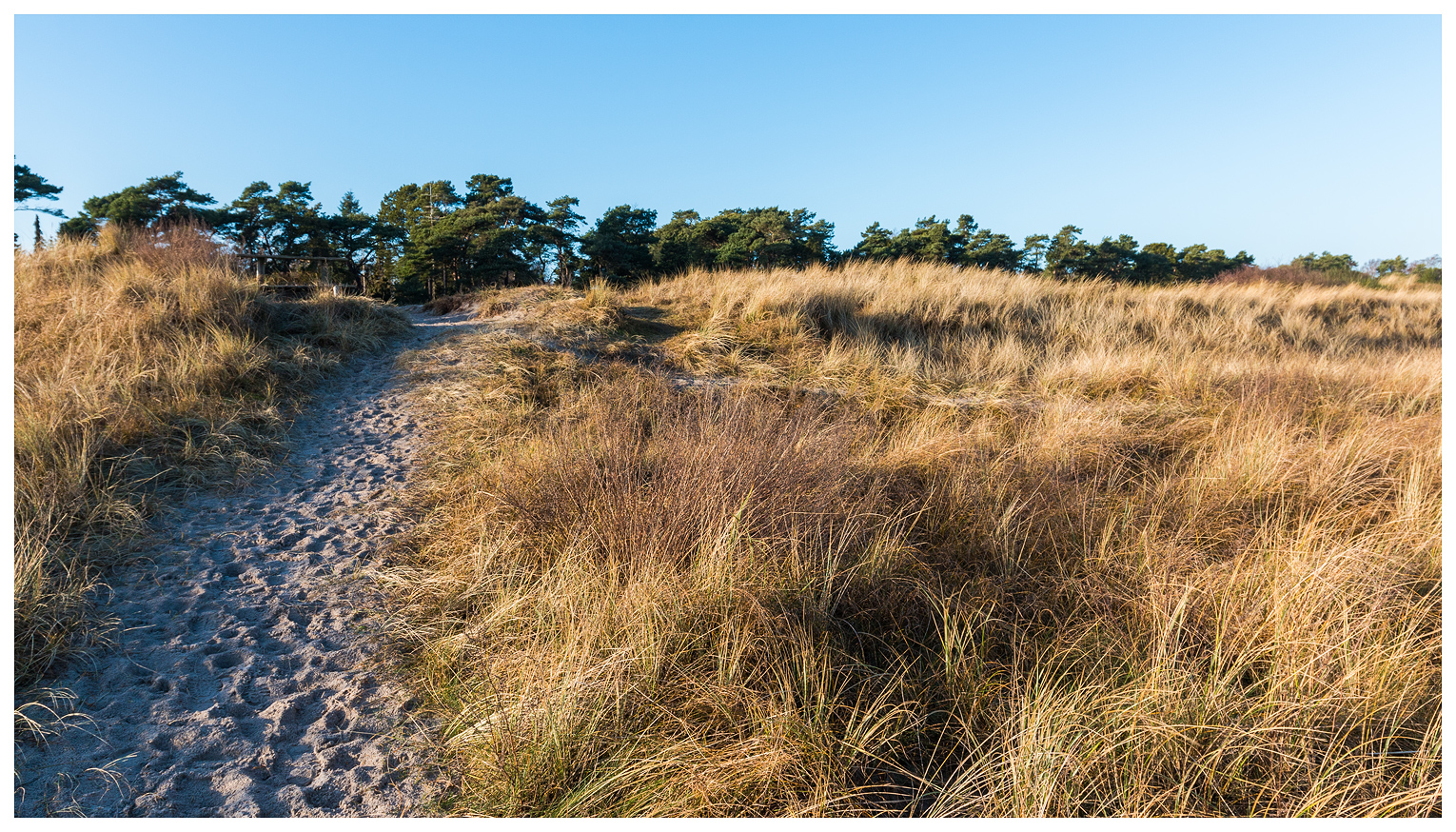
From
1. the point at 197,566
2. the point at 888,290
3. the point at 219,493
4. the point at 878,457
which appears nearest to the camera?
the point at 197,566

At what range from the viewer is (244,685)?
8.14 ft

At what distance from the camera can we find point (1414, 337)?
1344 cm

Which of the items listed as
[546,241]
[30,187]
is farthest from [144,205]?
[546,241]

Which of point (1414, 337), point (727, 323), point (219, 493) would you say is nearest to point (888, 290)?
point (727, 323)

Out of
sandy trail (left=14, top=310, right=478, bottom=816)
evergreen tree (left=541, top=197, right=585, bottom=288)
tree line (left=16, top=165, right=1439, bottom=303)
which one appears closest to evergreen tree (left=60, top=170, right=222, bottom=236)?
tree line (left=16, top=165, right=1439, bottom=303)

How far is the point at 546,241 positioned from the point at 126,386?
17.2 m

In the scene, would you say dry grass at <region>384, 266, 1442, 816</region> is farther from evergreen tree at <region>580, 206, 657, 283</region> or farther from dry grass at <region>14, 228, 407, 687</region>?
evergreen tree at <region>580, 206, 657, 283</region>

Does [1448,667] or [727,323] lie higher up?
[727,323]

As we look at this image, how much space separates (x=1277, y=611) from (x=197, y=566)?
5063 millimetres

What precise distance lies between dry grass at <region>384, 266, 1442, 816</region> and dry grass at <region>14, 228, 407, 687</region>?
143cm

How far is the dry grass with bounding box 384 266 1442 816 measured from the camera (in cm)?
187

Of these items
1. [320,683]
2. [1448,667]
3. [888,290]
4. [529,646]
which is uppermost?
[888,290]

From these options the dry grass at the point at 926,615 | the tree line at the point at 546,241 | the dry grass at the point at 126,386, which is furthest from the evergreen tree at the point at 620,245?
the dry grass at the point at 926,615

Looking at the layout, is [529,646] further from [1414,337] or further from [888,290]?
[1414,337]
